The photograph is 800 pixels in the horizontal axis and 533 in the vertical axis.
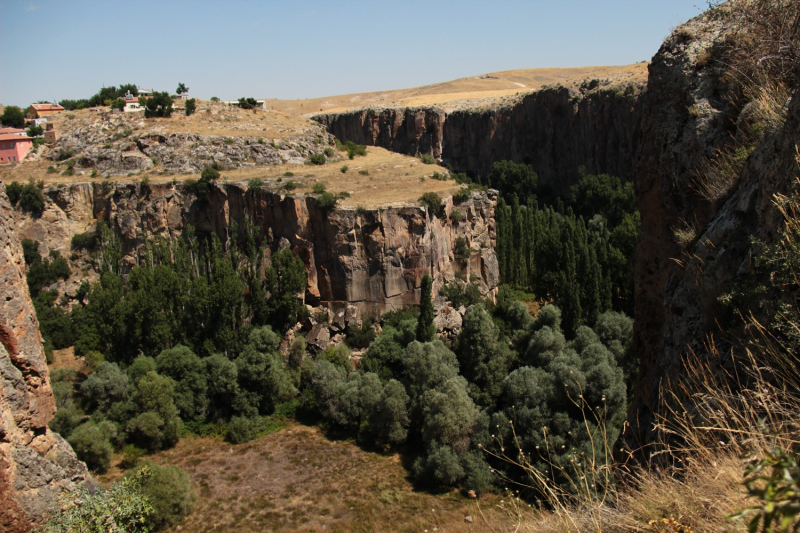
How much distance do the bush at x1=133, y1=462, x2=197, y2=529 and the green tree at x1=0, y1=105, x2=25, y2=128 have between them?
50.0 meters

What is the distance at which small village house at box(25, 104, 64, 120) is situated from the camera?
55094 mm

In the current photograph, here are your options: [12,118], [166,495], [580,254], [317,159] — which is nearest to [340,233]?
[580,254]

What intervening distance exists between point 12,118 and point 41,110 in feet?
23.2

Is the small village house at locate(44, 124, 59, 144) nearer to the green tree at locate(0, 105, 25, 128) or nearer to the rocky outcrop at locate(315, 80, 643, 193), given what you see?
the green tree at locate(0, 105, 25, 128)

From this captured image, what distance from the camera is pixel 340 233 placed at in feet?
91.6

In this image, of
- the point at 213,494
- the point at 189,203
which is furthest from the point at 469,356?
the point at 189,203

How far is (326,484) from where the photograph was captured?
61.2ft

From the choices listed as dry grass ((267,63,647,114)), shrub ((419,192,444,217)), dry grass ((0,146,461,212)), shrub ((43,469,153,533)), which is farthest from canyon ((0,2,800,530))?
dry grass ((267,63,647,114))

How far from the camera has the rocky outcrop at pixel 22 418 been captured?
754 centimetres

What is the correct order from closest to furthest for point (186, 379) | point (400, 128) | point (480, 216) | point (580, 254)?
point (186, 379) < point (580, 254) < point (480, 216) < point (400, 128)

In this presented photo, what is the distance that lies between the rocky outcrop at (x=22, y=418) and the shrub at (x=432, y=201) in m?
21.0

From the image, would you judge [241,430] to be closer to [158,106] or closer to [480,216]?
[480,216]

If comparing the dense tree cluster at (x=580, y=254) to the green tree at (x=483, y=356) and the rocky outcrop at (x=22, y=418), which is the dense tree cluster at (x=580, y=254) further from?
the rocky outcrop at (x=22, y=418)

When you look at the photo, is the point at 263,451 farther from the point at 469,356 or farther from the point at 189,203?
the point at 189,203
